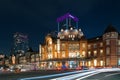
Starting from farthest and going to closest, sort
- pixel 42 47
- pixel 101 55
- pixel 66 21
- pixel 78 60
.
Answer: pixel 66 21, pixel 42 47, pixel 78 60, pixel 101 55

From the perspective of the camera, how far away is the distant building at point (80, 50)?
403 ft

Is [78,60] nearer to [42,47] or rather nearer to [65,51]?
[65,51]

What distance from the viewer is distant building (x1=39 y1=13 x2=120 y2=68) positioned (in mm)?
122875

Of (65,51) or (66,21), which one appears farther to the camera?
(66,21)

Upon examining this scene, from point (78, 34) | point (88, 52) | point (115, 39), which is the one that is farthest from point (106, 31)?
point (78, 34)

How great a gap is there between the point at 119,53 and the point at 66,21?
170 ft

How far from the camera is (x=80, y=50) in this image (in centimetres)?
13900

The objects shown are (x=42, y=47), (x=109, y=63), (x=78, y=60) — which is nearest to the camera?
(x=109, y=63)

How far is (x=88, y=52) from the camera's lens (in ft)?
457

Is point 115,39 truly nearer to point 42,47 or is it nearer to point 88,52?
point 88,52

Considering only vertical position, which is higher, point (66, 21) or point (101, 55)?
point (66, 21)

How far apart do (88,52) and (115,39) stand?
19576 millimetres

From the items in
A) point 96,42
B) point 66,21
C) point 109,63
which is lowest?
point 109,63

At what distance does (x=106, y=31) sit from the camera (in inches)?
5069
